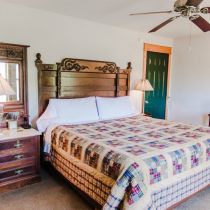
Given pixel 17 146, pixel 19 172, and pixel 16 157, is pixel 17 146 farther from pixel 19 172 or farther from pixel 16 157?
pixel 19 172

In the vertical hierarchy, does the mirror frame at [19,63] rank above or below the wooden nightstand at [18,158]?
above

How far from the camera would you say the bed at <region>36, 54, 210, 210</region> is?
5.76 feet

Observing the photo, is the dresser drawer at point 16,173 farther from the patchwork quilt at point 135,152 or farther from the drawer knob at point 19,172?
the patchwork quilt at point 135,152

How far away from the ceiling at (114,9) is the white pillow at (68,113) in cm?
134

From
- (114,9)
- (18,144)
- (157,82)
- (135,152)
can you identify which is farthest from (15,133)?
(157,82)

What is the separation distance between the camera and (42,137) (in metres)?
3.10

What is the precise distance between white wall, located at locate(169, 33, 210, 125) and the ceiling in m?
0.89

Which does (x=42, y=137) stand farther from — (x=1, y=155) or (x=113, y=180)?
(x=113, y=180)

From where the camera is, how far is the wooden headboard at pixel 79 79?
11.0ft

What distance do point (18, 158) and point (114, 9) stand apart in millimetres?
2399

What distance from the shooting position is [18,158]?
260 cm

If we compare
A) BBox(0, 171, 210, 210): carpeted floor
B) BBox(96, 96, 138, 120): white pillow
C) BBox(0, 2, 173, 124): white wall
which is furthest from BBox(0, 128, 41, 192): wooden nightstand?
BBox(96, 96, 138, 120): white pillow

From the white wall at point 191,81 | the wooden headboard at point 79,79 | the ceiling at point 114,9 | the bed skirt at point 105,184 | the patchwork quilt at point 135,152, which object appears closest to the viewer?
the patchwork quilt at point 135,152

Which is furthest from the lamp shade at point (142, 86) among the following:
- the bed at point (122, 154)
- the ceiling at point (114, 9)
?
the ceiling at point (114, 9)
